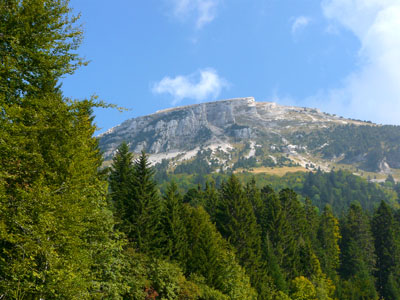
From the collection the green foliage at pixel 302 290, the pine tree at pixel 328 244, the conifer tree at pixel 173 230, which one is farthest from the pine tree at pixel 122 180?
the pine tree at pixel 328 244

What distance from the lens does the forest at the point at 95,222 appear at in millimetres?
13578

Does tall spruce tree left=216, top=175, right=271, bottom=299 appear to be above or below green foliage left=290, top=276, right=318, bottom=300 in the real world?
above

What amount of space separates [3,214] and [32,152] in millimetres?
3061

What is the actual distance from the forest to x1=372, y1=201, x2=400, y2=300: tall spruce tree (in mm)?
841

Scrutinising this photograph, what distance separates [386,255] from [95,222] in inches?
3727

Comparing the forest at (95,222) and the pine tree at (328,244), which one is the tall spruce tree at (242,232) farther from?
the pine tree at (328,244)

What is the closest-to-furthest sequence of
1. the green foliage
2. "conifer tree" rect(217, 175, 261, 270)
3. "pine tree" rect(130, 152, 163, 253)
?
1. "pine tree" rect(130, 152, 163, 253)
2. "conifer tree" rect(217, 175, 261, 270)
3. the green foliage

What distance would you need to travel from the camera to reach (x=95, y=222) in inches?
903

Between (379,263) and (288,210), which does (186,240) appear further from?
(379,263)

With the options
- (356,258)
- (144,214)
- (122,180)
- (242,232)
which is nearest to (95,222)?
(144,214)

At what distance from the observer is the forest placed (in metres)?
13.6

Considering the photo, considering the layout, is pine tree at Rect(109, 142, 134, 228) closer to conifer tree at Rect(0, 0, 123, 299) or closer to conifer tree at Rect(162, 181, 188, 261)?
conifer tree at Rect(162, 181, 188, 261)

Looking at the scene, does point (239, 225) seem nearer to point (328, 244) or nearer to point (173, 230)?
point (173, 230)

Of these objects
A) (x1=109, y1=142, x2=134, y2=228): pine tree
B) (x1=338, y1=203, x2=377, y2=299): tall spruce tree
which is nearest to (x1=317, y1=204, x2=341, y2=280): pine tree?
(x1=338, y1=203, x2=377, y2=299): tall spruce tree
